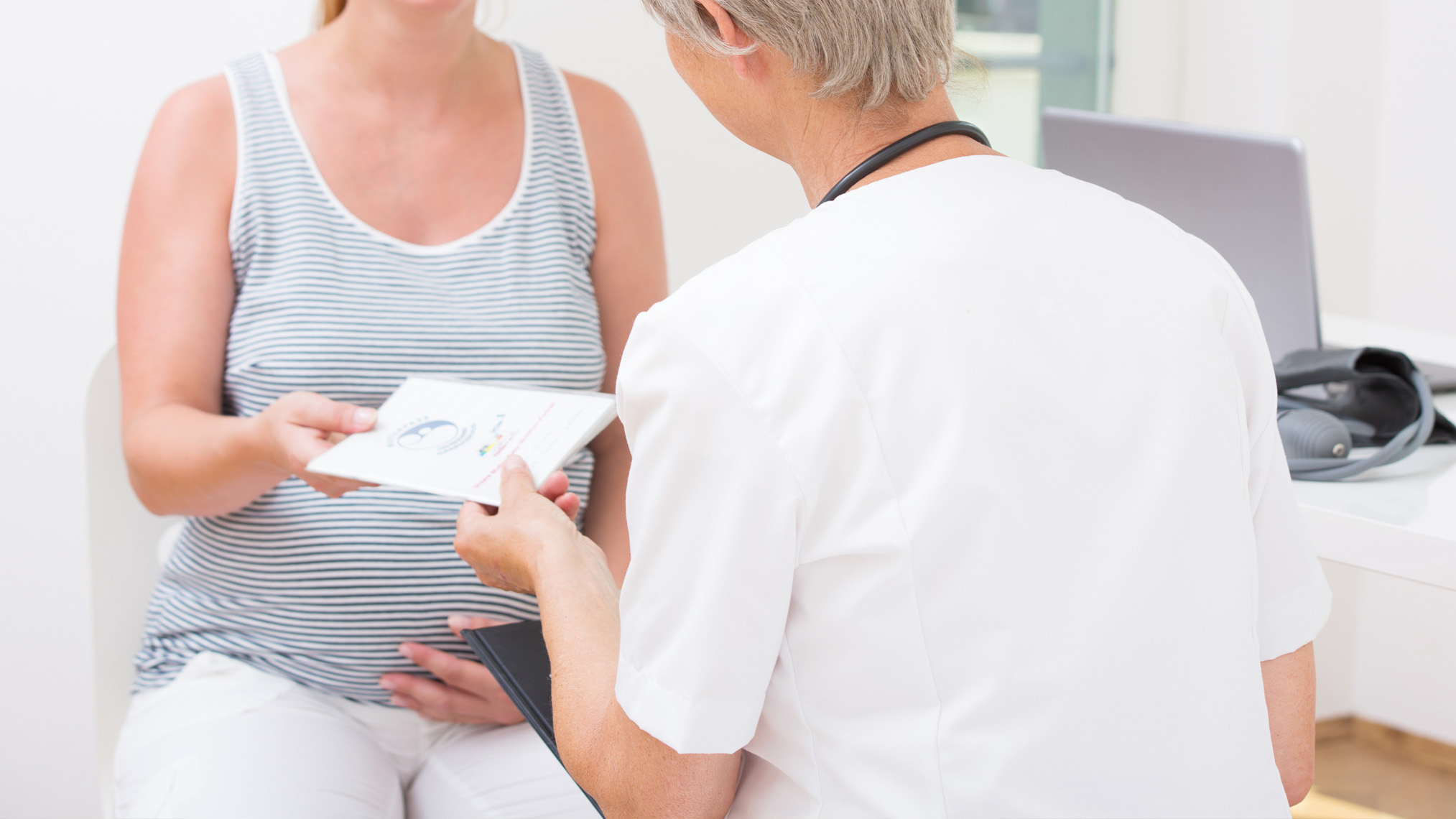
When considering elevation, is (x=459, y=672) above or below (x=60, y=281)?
below

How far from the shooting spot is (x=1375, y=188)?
6.98ft

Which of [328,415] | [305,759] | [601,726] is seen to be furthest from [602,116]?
[601,726]

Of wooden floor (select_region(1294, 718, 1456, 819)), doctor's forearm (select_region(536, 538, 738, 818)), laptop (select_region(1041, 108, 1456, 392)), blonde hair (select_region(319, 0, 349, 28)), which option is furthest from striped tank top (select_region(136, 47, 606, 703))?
wooden floor (select_region(1294, 718, 1456, 819))

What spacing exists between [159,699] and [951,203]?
920 mm

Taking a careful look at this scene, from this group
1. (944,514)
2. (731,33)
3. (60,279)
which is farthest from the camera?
(60,279)

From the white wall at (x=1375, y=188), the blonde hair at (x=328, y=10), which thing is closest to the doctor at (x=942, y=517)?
the blonde hair at (x=328, y=10)

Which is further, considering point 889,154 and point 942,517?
point 889,154

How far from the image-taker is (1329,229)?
2.19 metres

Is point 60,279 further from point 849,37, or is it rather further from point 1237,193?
point 1237,193

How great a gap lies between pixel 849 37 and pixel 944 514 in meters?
0.29

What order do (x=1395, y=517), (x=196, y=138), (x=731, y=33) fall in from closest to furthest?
(x=731, y=33) < (x=1395, y=517) < (x=196, y=138)

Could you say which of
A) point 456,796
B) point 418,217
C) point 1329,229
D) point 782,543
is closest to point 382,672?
point 456,796

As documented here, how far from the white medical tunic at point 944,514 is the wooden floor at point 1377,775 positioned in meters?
1.65

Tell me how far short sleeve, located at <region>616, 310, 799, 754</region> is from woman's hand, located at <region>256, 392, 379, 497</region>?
1.59 feet
